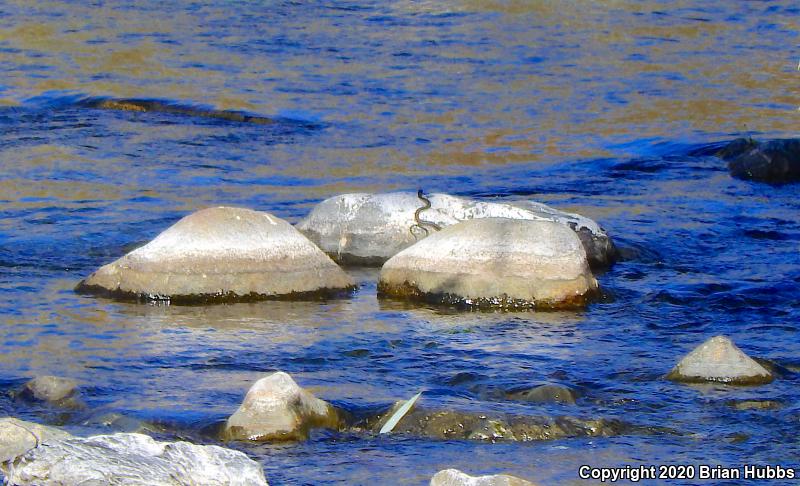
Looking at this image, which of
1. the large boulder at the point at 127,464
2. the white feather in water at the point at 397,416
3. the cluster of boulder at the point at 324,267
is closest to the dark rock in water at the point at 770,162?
the cluster of boulder at the point at 324,267

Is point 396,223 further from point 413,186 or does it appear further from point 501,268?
point 413,186

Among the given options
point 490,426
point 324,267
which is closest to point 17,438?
point 490,426

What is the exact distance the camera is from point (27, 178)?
357 inches

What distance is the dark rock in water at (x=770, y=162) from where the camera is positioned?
9.29 m

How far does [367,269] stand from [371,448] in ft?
8.76

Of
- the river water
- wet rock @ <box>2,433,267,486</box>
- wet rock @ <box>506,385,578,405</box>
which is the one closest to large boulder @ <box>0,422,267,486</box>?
wet rock @ <box>2,433,267,486</box>

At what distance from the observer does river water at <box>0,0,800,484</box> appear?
191 inches

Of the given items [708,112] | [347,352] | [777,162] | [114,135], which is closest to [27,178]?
[114,135]

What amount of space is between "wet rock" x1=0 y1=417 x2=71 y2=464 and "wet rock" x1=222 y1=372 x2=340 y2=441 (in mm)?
595

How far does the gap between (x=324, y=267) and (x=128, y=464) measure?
2.95 metres

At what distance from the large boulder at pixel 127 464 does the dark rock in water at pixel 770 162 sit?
612 cm

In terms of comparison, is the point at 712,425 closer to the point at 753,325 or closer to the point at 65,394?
the point at 753,325

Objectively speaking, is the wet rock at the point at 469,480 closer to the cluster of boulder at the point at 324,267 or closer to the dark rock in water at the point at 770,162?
the cluster of boulder at the point at 324,267

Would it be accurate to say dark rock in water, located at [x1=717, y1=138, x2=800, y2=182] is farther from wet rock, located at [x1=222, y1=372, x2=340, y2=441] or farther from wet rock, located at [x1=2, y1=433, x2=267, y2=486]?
wet rock, located at [x1=2, y1=433, x2=267, y2=486]
